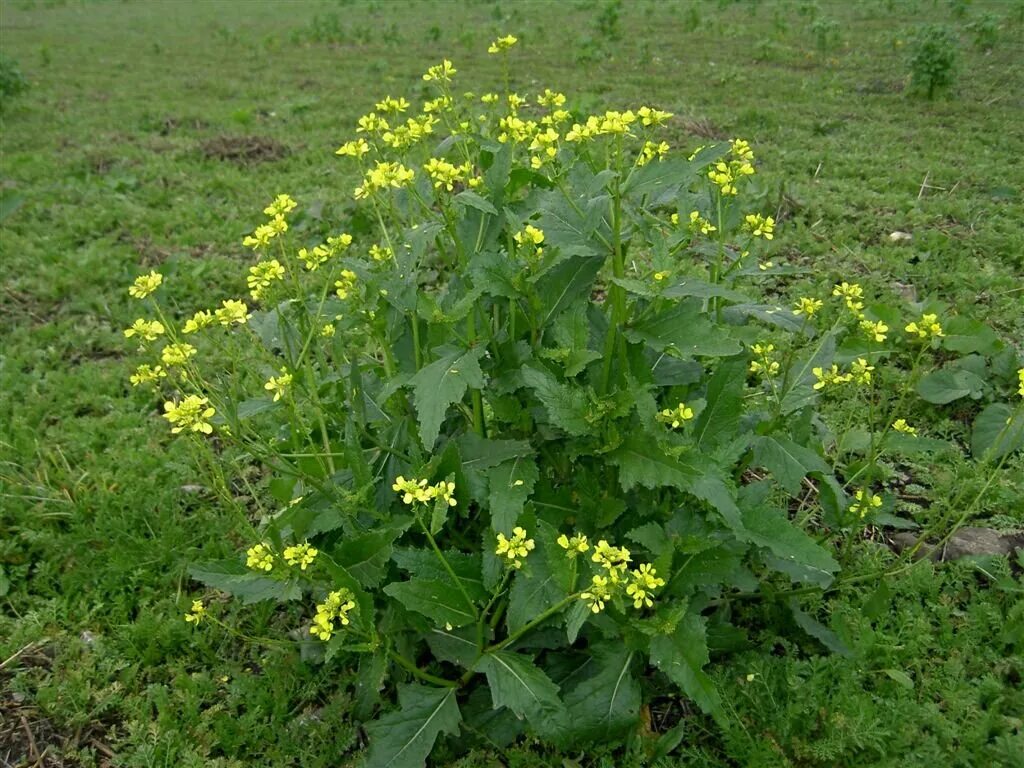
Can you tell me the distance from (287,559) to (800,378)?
1.73 m

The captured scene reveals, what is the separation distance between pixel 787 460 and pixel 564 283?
0.87 meters

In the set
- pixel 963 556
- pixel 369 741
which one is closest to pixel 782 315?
pixel 963 556

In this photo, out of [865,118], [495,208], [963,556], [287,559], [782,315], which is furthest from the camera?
[865,118]

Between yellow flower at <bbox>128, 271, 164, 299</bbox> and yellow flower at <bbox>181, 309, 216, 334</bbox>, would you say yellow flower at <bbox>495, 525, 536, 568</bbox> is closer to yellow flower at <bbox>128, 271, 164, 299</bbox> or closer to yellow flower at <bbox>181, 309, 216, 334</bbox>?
yellow flower at <bbox>181, 309, 216, 334</bbox>

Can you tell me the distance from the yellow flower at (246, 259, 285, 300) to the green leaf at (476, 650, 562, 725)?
52.3 inches

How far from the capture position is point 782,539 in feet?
7.07

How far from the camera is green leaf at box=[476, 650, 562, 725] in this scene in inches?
83.3

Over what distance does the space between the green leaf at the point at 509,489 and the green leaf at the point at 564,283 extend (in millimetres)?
433

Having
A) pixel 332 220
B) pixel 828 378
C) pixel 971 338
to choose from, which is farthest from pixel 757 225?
pixel 332 220

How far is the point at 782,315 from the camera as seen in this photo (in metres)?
2.43

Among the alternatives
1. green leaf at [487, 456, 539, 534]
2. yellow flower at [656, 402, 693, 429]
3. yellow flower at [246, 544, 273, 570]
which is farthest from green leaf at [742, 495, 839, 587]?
yellow flower at [246, 544, 273, 570]

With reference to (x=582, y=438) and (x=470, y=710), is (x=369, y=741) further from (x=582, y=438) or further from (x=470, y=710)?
(x=582, y=438)

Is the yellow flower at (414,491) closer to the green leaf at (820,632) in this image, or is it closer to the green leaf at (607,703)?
the green leaf at (607,703)

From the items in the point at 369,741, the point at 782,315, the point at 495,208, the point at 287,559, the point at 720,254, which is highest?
the point at 495,208
